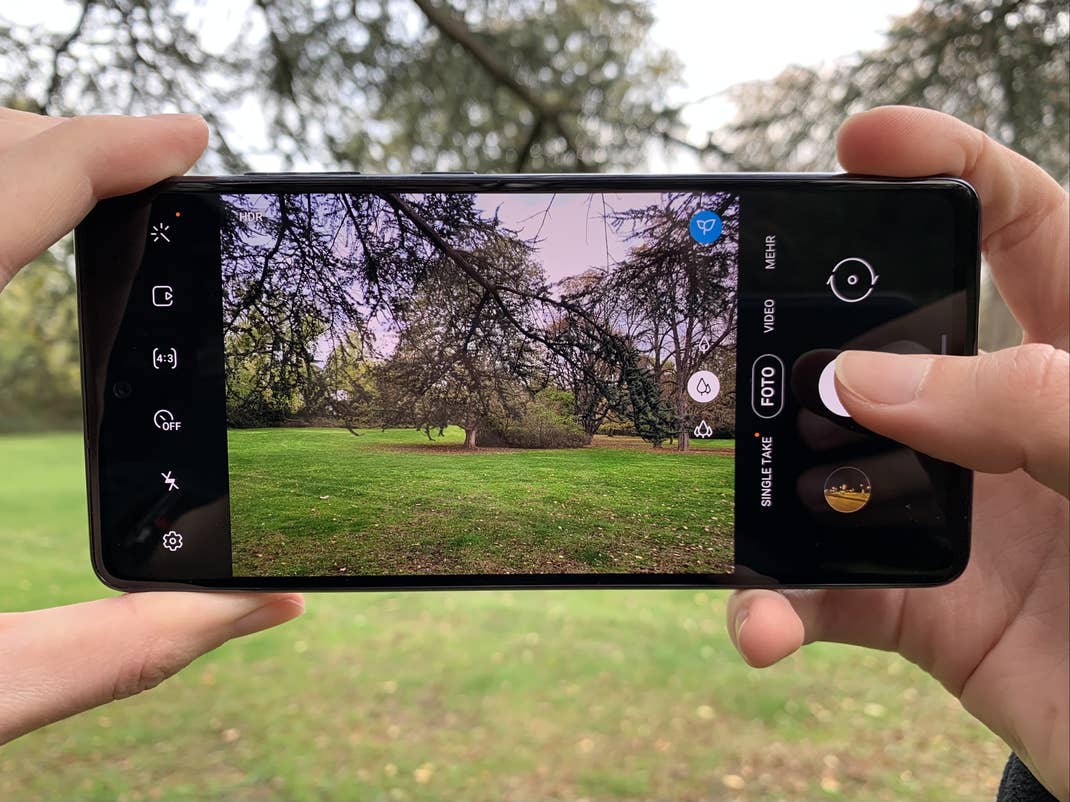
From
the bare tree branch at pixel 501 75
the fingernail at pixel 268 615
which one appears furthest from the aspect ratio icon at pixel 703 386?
the bare tree branch at pixel 501 75

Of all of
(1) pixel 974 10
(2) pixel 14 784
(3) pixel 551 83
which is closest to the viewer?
(1) pixel 974 10

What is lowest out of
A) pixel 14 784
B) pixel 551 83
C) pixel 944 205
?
pixel 14 784

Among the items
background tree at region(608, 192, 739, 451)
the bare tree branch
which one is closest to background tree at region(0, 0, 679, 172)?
the bare tree branch

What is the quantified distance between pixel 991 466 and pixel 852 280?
373 millimetres

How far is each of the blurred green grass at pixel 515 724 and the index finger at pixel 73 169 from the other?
2.90 meters

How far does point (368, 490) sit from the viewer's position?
3.91ft

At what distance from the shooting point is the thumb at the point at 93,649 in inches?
37.8

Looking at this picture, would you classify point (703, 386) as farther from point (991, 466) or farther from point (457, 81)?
point (457, 81)

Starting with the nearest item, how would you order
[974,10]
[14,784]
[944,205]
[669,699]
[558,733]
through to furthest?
1. [944,205]
2. [974,10]
3. [14,784]
4. [558,733]
5. [669,699]

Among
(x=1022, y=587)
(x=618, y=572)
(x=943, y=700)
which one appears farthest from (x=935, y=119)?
(x=943, y=700)

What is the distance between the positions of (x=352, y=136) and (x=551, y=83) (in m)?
0.86

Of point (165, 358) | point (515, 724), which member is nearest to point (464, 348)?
point (165, 358)

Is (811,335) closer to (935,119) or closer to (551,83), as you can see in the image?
(935,119)

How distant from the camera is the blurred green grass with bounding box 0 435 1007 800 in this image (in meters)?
3.12
